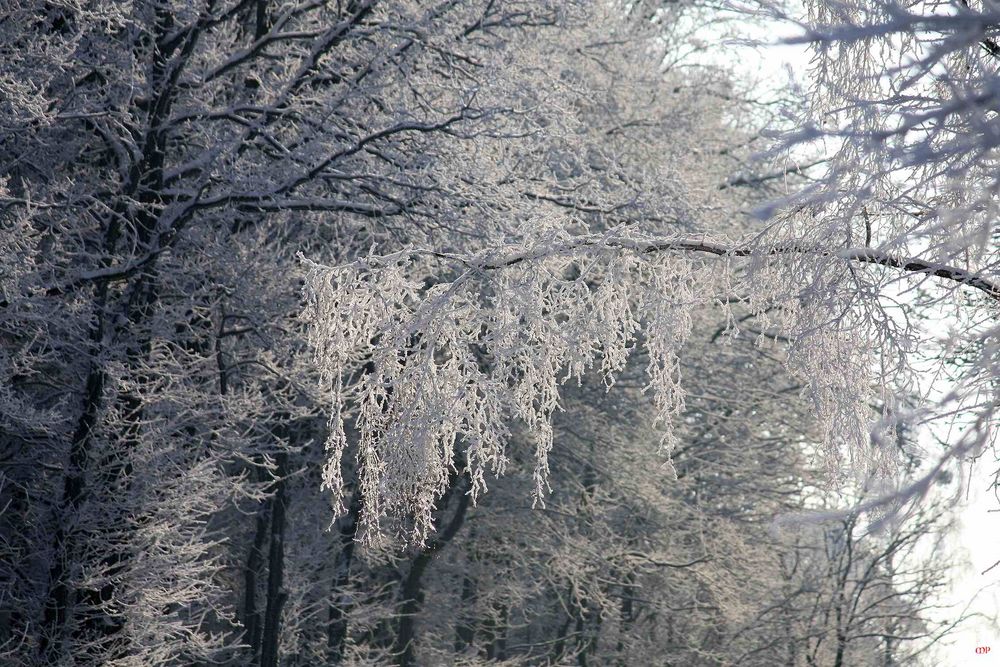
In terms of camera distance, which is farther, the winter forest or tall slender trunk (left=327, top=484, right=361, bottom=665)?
tall slender trunk (left=327, top=484, right=361, bottom=665)

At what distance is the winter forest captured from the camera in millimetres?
5086

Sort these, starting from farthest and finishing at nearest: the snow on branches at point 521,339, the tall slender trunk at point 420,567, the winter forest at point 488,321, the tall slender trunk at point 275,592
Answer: the tall slender trunk at point 420,567
the tall slender trunk at point 275,592
the snow on branches at point 521,339
the winter forest at point 488,321

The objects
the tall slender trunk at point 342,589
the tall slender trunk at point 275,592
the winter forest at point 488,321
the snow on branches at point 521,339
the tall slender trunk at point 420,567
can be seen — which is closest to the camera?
the winter forest at point 488,321

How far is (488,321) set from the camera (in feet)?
19.2

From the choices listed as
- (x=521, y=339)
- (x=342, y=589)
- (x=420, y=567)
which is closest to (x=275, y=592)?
(x=342, y=589)

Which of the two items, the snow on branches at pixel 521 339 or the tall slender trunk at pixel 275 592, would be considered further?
the tall slender trunk at pixel 275 592

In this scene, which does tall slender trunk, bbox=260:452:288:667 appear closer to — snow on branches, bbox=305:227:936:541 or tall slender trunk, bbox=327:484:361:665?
tall slender trunk, bbox=327:484:361:665

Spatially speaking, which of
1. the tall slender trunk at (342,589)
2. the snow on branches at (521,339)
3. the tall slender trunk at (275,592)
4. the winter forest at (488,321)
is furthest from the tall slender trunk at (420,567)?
the snow on branches at (521,339)

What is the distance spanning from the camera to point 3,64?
9477mm

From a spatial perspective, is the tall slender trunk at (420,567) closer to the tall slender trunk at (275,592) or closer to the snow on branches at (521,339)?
the tall slender trunk at (275,592)

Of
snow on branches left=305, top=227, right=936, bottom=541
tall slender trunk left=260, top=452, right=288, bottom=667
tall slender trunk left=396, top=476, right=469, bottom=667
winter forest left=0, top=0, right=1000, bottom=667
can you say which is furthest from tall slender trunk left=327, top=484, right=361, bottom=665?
snow on branches left=305, top=227, right=936, bottom=541

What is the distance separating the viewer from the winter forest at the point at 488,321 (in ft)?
16.7

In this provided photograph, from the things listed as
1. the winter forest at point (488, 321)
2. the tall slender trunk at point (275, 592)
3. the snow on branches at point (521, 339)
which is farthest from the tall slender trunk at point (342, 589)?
the snow on branches at point (521, 339)

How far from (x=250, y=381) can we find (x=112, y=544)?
261cm
